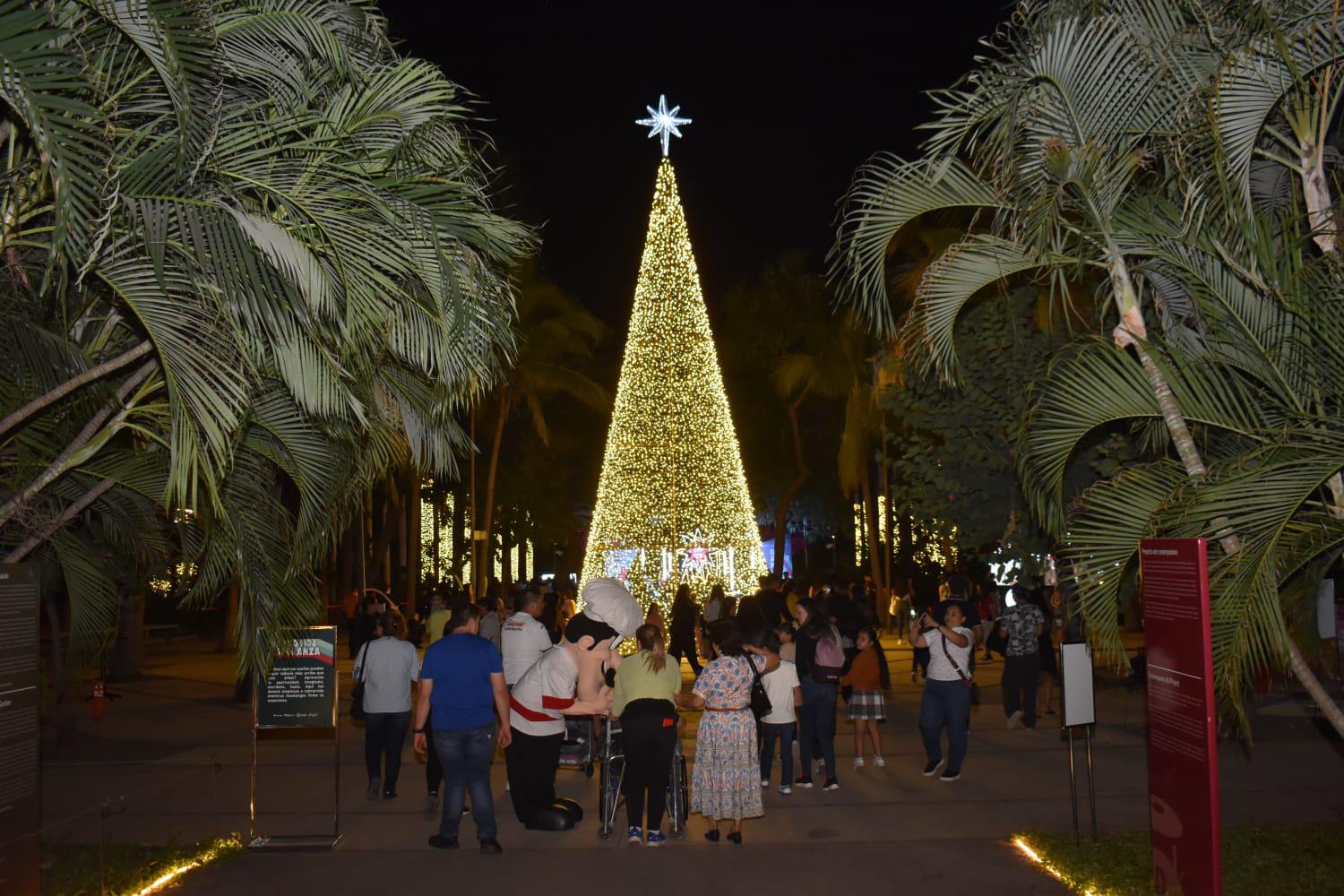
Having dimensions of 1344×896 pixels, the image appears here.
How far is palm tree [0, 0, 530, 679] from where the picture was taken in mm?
5039

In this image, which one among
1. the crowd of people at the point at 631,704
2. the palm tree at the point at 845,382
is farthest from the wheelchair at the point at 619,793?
the palm tree at the point at 845,382

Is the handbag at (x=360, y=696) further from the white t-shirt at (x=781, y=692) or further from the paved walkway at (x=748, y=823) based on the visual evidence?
the white t-shirt at (x=781, y=692)

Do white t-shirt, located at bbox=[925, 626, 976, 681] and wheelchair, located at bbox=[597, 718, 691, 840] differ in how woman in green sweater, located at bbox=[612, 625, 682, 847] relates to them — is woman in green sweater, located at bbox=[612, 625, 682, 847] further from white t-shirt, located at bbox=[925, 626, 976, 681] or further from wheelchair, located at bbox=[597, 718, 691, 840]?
white t-shirt, located at bbox=[925, 626, 976, 681]

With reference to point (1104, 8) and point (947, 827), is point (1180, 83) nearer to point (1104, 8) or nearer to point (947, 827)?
point (1104, 8)

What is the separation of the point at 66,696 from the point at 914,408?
33.2 feet

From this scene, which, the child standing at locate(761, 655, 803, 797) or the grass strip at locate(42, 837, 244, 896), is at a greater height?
the child standing at locate(761, 655, 803, 797)

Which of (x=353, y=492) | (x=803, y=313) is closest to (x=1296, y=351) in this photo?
(x=353, y=492)

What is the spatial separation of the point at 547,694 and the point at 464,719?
77 centimetres

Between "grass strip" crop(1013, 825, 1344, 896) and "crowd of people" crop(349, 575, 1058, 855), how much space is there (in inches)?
83.4

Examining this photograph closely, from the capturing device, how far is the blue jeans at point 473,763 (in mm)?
8250

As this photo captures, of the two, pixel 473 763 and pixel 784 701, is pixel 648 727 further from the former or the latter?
pixel 784 701

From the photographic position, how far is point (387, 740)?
33.3 ft

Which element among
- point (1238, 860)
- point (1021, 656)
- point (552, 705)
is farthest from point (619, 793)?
point (1021, 656)

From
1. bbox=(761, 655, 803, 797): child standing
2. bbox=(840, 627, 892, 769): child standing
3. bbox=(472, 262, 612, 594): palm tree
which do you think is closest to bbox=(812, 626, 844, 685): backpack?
bbox=(840, 627, 892, 769): child standing
